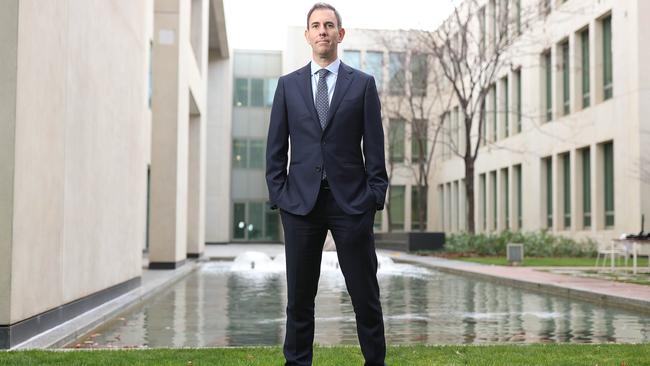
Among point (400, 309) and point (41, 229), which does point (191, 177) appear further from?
point (41, 229)

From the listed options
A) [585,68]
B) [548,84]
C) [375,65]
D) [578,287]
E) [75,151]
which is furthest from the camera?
[375,65]

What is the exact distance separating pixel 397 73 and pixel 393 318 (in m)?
30.2

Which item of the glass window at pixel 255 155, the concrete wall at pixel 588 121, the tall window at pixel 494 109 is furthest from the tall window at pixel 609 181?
the glass window at pixel 255 155

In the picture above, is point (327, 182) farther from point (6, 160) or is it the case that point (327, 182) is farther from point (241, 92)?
point (241, 92)

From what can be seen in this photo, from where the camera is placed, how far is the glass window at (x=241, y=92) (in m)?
51.6

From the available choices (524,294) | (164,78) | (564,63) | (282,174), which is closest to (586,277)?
(524,294)

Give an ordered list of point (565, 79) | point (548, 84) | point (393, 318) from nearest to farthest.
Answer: point (393, 318) < point (565, 79) < point (548, 84)

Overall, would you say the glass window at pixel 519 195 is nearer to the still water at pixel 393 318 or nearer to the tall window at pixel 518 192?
the tall window at pixel 518 192

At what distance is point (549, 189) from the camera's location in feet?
110

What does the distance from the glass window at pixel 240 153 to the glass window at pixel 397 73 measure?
1317 centimetres

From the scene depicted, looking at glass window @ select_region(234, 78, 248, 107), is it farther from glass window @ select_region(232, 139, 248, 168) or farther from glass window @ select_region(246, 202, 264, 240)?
glass window @ select_region(246, 202, 264, 240)

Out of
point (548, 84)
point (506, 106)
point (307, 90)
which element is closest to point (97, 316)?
point (307, 90)

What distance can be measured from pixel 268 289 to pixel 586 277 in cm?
666

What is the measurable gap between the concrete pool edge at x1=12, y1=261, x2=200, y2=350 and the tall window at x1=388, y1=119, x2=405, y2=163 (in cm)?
2749
